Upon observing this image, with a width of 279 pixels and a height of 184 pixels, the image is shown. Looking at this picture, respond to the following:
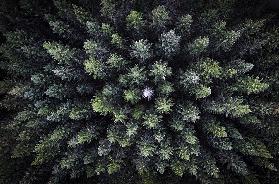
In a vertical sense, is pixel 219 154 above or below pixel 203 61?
below

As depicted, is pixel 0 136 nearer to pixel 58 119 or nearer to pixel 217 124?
pixel 58 119

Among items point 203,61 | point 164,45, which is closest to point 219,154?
point 203,61

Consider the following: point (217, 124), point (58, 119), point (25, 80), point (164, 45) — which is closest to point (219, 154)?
point (217, 124)

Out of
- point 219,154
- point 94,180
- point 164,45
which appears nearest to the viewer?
point 164,45

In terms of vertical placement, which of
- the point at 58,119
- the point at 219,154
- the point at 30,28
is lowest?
the point at 219,154

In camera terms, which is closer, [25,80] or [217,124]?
[217,124]

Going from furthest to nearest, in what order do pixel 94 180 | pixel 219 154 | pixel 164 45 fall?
pixel 94 180, pixel 219 154, pixel 164 45
